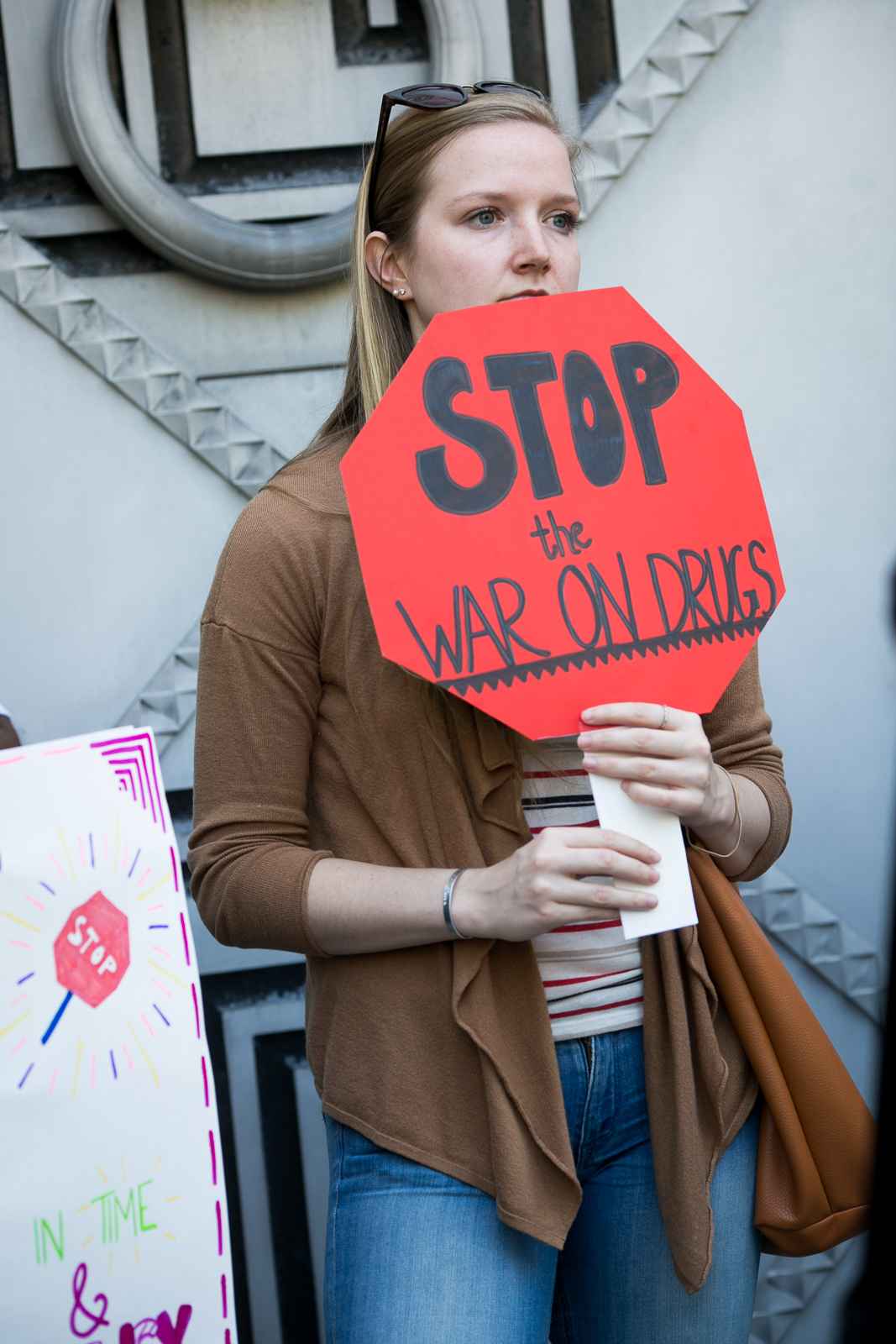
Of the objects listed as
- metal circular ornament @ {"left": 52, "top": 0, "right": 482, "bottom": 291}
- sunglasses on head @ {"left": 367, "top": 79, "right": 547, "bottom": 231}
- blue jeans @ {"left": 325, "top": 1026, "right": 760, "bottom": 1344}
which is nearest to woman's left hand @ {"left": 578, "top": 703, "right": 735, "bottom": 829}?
blue jeans @ {"left": 325, "top": 1026, "right": 760, "bottom": 1344}

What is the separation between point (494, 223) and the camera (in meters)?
1.17

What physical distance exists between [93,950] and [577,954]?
374mm

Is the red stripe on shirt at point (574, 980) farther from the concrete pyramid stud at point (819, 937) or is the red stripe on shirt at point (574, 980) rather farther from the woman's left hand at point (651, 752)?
the concrete pyramid stud at point (819, 937)

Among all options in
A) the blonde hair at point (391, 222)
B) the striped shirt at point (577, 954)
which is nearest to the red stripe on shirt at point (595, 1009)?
the striped shirt at point (577, 954)

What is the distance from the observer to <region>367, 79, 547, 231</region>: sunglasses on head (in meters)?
1.19

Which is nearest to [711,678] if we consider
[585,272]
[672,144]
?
[585,272]

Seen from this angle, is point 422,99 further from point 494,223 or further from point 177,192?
point 177,192

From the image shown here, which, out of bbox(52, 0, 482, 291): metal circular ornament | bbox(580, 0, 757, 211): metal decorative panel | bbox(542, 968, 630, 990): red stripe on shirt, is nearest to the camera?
bbox(542, 968, 630, 990): red stripe on shirt

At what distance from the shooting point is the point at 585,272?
204 centimetres

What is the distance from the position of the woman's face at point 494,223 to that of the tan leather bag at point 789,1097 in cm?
50

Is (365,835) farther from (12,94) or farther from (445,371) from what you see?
(12,94)

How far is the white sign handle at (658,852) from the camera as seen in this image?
39.2 inches

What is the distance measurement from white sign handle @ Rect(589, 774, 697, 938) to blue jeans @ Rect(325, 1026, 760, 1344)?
6.6 inches

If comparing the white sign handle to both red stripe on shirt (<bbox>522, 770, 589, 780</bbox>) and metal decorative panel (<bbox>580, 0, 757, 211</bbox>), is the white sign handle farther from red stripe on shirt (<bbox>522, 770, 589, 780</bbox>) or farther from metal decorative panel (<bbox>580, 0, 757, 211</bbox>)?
metal decorative panel (<bbox>580, 0, 757, 211</bbox>)
